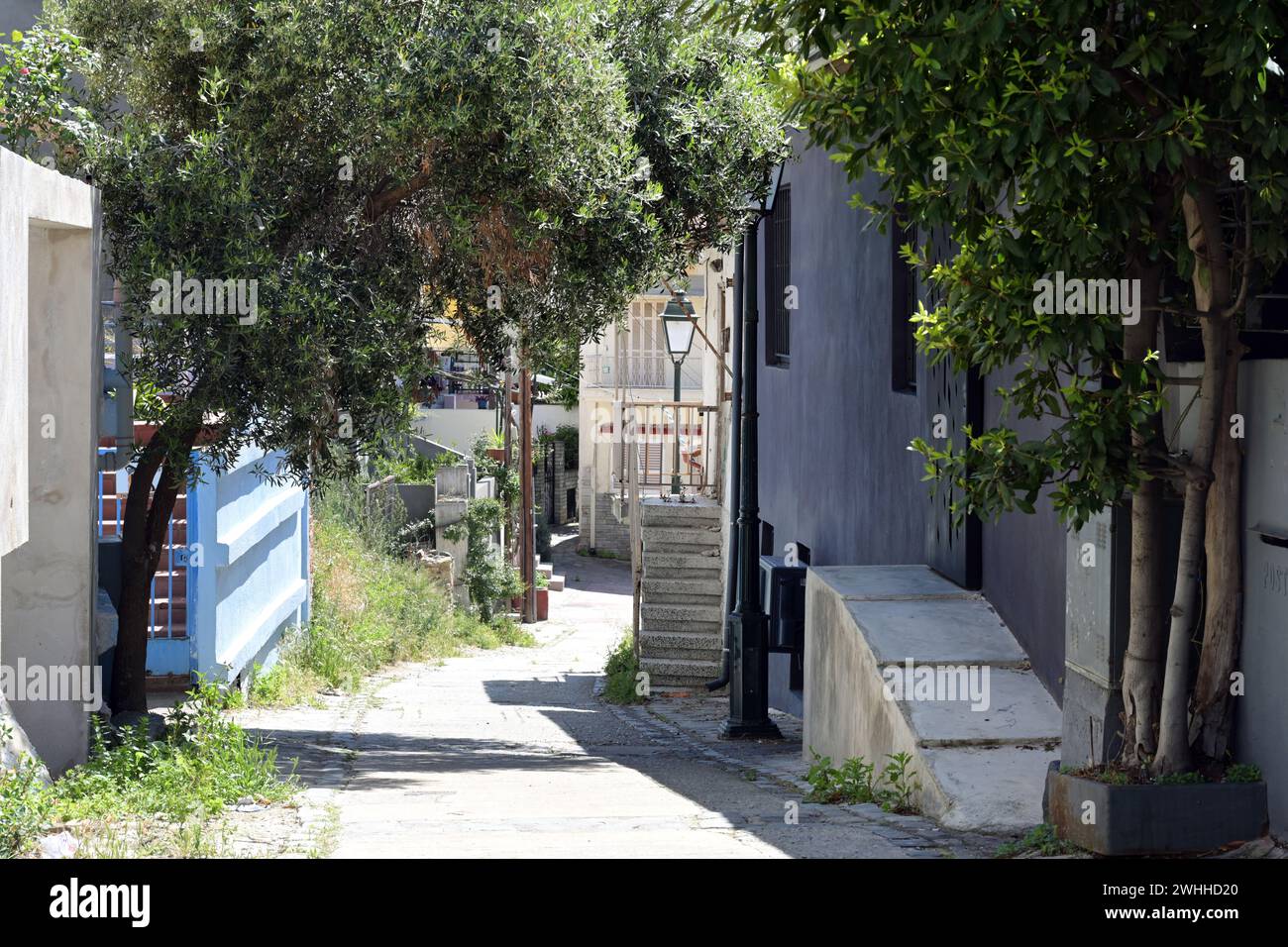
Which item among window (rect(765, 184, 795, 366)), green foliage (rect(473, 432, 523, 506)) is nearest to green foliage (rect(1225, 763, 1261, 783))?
window (rect(765, 184, 795, 366))

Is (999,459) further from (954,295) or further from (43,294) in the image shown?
(43,294)

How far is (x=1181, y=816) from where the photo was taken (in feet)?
15.3

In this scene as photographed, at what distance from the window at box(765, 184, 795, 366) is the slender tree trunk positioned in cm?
887

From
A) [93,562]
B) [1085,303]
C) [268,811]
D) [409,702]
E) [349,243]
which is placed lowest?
[409,702]

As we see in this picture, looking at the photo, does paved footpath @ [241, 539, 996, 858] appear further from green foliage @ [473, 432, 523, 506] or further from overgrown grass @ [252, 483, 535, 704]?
green foliage @ [473, 432, 523, 506]

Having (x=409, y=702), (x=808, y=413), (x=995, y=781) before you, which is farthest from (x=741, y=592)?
(x=995, y=781)

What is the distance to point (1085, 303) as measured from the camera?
186 inches

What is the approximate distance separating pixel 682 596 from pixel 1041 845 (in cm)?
1134

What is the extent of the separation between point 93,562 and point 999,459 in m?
4.29

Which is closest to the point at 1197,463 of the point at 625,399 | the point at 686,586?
the point at 686,586

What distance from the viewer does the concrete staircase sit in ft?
51.5

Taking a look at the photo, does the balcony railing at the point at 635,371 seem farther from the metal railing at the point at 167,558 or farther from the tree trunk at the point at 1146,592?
the tree trunk at the point at 1146,592

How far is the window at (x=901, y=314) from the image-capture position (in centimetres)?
985

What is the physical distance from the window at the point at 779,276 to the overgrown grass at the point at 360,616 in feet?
16.0
